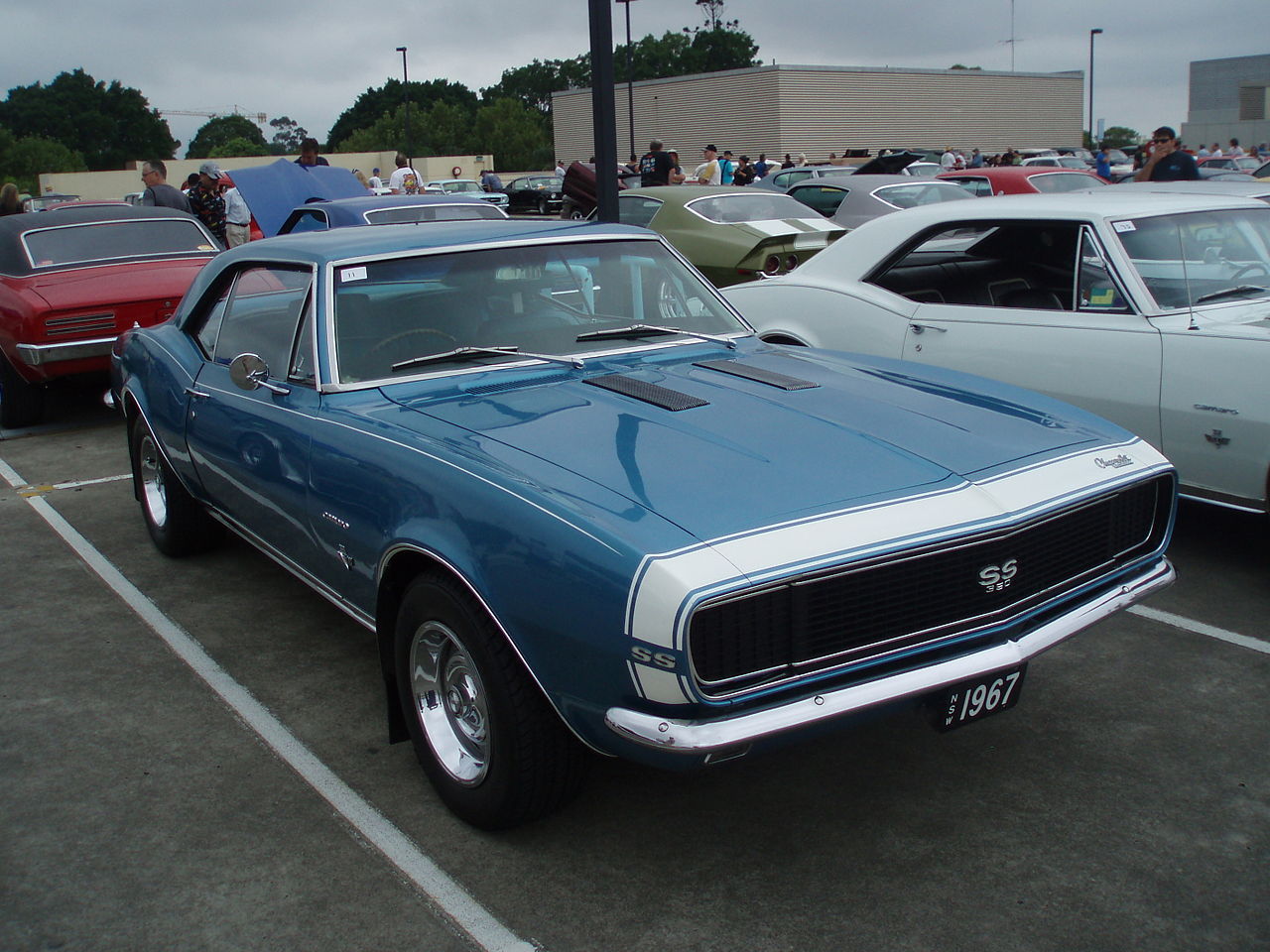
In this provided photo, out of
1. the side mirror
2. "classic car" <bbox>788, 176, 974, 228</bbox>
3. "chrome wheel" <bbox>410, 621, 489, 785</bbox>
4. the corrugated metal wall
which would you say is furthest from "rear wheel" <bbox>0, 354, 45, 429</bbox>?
the corrugated metal wall

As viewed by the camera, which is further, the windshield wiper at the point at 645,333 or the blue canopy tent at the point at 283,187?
the blue canopy tent at the point at 283,187

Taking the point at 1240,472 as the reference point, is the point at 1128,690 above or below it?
below

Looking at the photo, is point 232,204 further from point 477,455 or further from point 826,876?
point 826,876

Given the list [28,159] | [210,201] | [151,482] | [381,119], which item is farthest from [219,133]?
[151,482]

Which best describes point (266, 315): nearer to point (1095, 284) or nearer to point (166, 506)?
point (166, 506)

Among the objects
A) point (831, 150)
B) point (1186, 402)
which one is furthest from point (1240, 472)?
point (831, 150)

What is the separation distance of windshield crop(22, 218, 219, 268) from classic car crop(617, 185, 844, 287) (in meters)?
3.79

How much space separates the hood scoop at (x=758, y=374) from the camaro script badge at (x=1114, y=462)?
87 cm

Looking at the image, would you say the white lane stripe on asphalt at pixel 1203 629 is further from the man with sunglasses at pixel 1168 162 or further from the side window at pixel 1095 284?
the man with sunglasses at pixel 1168 162

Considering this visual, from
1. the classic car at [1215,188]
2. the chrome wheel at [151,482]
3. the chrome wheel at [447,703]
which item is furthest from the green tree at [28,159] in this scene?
the chrome wheel at [447,703]

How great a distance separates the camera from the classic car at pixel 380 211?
9805 mm

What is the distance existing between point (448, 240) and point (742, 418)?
1.41 meters

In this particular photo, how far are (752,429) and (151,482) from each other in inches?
142

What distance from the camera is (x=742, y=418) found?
323 cm
